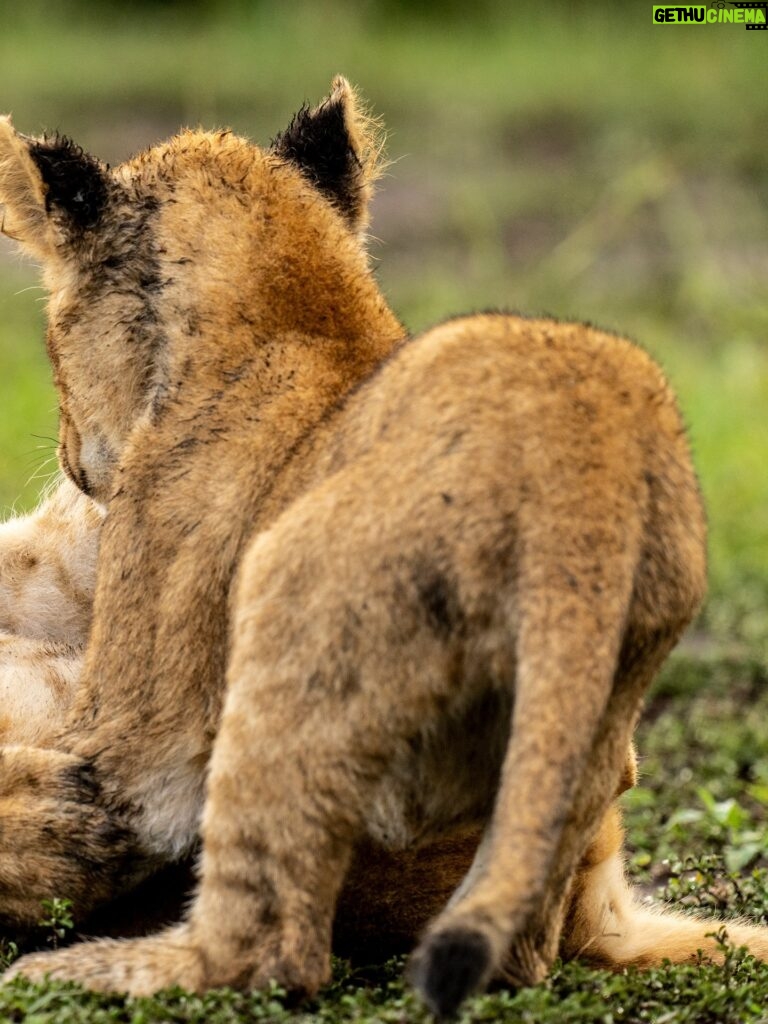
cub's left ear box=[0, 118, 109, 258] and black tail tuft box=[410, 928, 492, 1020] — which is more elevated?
cub's left ear box=[0, 118, 109, 258]

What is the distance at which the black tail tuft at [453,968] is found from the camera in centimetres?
316

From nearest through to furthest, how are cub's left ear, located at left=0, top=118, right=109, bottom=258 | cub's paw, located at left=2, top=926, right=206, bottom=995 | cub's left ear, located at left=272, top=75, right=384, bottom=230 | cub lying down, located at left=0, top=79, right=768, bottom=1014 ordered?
cub lying down, located at left=0, top=79, right=768, bottom=1014, cub's paw, located at left=2, top=926, right=206, bottom=995, cub's left ear, located at left=0, top=118, right=109, bottom=258, cub's left ear, located at left=272, top=75, right=384, bottom=230

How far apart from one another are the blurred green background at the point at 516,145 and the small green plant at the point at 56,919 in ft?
14.7

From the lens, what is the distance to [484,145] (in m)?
15.8

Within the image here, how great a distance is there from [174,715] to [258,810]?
2.14ft

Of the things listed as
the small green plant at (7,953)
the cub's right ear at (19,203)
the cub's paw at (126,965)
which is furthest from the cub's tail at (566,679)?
the cub's right ear at (19,203)

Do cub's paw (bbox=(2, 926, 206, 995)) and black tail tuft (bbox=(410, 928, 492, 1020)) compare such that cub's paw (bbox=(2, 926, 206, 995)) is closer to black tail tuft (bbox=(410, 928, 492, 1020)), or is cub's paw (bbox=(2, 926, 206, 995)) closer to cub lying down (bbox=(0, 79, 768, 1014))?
cub lying down (bbox=(0, 79, 768, 1014))

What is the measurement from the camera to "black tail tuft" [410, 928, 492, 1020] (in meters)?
3.16

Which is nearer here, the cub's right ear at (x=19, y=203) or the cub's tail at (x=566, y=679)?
the cub's tail at (x=566, y=679)

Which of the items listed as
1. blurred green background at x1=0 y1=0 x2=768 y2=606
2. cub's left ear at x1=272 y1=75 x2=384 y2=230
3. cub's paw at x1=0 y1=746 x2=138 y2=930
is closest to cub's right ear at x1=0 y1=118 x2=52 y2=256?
cub's left ear at x1=272 y1=75 x2=384 y2=230

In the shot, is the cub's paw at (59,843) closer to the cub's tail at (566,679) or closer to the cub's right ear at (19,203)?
the cub's tail at (566,679)

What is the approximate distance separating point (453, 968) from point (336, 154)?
2.79 m

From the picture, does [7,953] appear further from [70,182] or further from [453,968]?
Answer: [70,182]

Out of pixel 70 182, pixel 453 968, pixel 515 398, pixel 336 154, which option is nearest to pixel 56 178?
pixel 70 182
